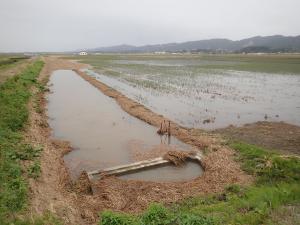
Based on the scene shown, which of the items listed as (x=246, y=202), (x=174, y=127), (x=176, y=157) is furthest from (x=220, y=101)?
(x=246, y=202)

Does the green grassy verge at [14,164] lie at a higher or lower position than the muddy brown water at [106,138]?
higher

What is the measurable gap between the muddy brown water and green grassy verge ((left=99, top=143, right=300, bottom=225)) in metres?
2.24

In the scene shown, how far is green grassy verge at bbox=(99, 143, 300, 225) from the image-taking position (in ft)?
22.2

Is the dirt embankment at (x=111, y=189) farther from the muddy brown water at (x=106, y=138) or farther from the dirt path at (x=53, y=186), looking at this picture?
the muddy brown water at (x=106, y=138)

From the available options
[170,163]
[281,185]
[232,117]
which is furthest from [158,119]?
[281,185]

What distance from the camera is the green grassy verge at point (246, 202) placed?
6.76 metres

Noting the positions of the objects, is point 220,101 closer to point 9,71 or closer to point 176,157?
point 176,157

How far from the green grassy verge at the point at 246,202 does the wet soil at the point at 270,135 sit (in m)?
1.95

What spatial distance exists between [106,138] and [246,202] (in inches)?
349

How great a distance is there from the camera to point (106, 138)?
15.1m

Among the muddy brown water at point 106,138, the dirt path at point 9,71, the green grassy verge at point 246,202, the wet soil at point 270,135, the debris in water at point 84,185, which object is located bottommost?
the muddy brown water at point 106,138

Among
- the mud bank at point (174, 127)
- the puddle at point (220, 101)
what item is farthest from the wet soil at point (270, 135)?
the mud bank at point (174, 127)

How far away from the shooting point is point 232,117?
61.4 feet

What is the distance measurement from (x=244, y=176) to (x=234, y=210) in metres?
2.76
